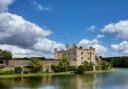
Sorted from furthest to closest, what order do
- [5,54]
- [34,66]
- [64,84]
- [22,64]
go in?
[5,54]
[22,64]
[34,66]
[64,84]

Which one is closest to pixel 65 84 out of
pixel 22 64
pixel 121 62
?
pixel 22 64

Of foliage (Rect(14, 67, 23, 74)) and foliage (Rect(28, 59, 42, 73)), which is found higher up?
foliage (Rect(28, 59, 42, 73))

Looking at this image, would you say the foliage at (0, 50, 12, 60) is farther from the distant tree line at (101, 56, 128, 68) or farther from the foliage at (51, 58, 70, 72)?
the distant tree line at (101, 56, 128, 68)

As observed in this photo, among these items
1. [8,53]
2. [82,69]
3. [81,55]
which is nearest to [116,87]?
[82,69]

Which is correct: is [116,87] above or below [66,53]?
below

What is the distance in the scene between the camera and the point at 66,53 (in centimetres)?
9456

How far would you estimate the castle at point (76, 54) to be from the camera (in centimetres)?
9143

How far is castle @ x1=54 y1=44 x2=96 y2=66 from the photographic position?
300 feet

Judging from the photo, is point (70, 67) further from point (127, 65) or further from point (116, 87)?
point (127, 65)

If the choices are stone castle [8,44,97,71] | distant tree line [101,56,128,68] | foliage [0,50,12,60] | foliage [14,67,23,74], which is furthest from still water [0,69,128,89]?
distant tree line [101,56,128,68]

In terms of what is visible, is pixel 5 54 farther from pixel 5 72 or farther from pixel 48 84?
pixel 48 84

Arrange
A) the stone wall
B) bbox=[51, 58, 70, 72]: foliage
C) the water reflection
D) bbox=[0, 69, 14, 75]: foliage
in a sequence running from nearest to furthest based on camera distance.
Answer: the water reflection < bbox=[0, 69, 14, 75]: foliage < the stone wall < bbox=[51, 58, 70, 72]: foliage

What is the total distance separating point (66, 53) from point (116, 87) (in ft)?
180

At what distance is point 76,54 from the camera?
91438 millimetres
